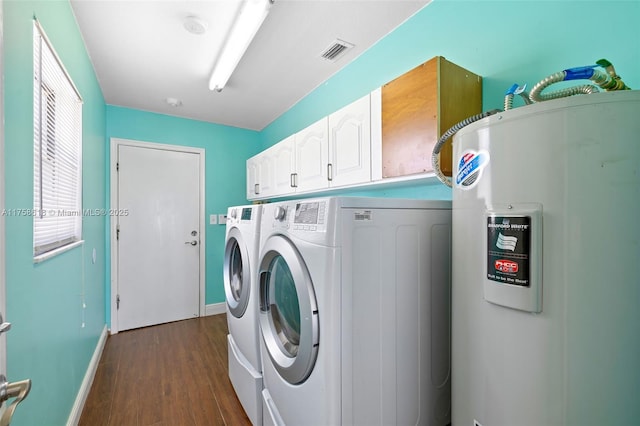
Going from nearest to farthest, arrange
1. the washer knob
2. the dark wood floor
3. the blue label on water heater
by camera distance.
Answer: the blue label on water heater → the washer knob → the dark wood floor

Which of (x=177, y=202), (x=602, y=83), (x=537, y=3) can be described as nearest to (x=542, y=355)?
(x=602, y=83)

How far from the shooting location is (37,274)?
112cm

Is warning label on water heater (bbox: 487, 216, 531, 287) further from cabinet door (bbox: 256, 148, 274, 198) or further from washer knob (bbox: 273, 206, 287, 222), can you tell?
cabinet door (bbox: 256, 148, 274, 198)

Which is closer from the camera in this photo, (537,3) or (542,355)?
(542,355)

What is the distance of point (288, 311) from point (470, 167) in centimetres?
98

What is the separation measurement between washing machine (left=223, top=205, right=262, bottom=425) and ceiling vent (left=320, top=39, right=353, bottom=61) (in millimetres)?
1319

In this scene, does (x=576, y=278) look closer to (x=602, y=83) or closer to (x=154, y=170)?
(x=602, y=83)

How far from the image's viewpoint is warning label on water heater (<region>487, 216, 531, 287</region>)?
0.71 m

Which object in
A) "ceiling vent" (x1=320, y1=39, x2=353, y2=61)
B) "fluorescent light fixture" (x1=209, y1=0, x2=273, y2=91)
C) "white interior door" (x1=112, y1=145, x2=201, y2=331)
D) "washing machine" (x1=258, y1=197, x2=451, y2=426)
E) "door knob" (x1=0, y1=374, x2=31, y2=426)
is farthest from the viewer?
"white interior door" (x1=112, y1=145, x2=201, y2=331)

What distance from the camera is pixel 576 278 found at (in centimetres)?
66

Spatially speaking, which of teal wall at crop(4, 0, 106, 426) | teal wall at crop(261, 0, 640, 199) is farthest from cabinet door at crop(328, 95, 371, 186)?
teal wall at crop(4, 0, 106, 426)

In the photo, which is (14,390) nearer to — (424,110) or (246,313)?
(246,313)

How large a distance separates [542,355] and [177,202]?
140 inches

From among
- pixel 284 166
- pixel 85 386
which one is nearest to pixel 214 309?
pixel 85 386
